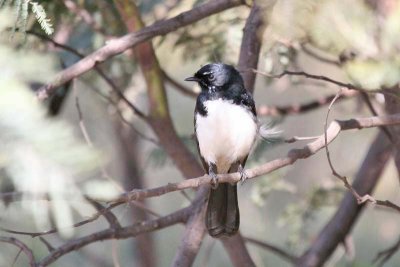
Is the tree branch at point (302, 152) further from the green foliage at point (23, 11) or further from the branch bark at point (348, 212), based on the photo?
the branch bark at point (348, 212)

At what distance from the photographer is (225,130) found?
167 inches

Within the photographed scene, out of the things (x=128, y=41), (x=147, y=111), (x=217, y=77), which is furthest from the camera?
(x=147, y=111)

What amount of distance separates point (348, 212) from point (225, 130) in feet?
2.65

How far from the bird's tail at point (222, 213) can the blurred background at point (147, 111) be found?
39 cm

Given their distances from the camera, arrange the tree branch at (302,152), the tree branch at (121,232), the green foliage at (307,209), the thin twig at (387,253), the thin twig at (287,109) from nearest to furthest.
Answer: the tree branch at (302,152) → the tree branch at (121,232) → the thin twig at (387,253) → the thin twig at (287,109) → the green foliage at (307,209)

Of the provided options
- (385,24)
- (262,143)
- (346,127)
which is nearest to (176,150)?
(262,143)

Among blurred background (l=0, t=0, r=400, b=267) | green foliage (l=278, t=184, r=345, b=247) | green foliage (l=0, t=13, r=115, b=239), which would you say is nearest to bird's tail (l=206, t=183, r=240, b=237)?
blurred background (l=0, t=0, r=400, b=267)

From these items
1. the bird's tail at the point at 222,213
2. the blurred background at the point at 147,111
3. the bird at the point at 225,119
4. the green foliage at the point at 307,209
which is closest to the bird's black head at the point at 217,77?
the bird at the point at 225,119

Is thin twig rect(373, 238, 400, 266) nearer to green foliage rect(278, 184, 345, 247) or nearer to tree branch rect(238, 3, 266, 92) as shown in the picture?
green foliage rect(278, 184, 345, 247)

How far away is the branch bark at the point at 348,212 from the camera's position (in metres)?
4.27

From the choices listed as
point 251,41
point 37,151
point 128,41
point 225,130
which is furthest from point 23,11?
point 225,130

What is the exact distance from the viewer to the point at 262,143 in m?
4.98

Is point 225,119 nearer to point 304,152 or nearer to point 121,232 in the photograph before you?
point 121,232

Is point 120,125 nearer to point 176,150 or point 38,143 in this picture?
point 176,150
